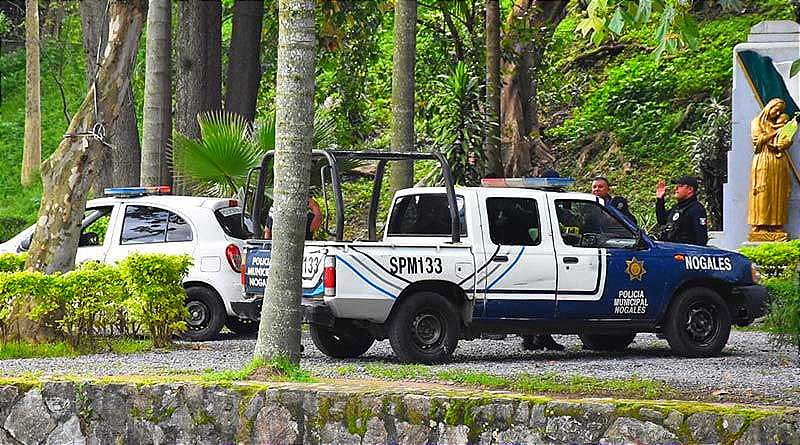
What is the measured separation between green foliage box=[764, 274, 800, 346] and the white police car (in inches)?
228

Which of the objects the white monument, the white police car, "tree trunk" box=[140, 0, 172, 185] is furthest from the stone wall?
the white monument

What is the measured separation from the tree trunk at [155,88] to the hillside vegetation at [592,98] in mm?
6242

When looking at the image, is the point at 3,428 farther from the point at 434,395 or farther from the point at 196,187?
the point at 196,187

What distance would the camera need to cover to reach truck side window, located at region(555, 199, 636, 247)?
14461 millimetres

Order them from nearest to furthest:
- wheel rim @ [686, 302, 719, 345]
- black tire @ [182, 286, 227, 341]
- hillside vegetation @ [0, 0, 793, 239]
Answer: wheel rim @ [686, 302, 719, 345] < black tire @ [182, 286, 227, 341] < hillside vegetation @ [0, 0, 793, 239]

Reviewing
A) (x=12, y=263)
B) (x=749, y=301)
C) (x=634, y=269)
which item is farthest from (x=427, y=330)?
(x=12, y=263)

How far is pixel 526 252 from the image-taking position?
1407 cm

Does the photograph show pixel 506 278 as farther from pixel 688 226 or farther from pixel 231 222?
pixel 231 222

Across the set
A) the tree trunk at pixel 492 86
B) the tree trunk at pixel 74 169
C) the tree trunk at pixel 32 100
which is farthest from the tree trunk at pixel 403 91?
the tree trunk at pixel 32 100

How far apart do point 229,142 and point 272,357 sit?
8.30 metres

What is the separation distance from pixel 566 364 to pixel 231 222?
14.8 feet

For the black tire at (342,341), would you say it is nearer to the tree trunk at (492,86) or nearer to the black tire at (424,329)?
the black tire at (424,329)

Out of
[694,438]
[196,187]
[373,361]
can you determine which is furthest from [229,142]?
[694,438]

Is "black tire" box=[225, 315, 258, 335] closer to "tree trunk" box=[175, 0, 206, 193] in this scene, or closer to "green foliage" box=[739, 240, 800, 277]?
"tree trunk" box=[175, 0, 206, 193]
